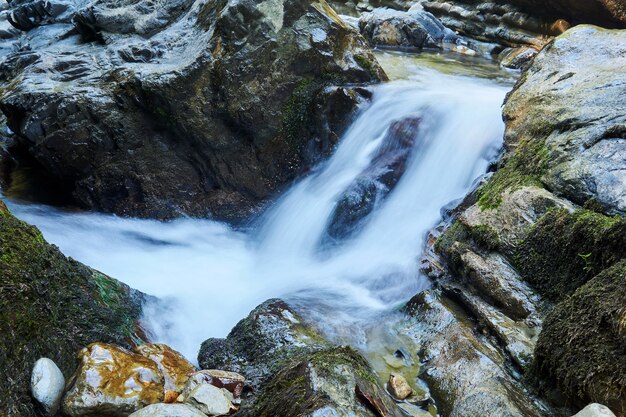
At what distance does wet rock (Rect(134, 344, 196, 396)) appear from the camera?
3611 mm

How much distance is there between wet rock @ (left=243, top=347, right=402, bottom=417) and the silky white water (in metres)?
1.49

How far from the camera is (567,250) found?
395 cm

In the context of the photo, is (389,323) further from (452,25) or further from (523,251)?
(452,25)

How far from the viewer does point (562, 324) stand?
322 cm

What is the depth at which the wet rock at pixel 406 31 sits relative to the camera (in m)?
14.4

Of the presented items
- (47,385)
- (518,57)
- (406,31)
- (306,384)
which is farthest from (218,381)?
(406,31)

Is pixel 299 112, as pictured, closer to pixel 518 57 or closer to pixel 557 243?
pixel 557 243

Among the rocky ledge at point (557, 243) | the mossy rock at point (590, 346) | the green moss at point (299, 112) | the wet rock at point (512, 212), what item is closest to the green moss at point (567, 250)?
the rocky ledge at point (557, 243)

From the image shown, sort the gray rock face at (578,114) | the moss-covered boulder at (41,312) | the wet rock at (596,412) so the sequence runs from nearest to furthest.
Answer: the wet rock at (596,412), the moss-covered boulder at (41,312), the gray rock face at (578,114)

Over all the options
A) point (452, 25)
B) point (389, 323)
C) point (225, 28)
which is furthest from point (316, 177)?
point (452, 25)

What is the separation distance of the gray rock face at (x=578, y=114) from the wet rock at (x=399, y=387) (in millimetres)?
2042

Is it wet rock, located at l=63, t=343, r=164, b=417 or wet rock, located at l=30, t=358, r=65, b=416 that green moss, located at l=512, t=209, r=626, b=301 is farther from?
wet rock, located at l=30, t=358, r=65, b=416

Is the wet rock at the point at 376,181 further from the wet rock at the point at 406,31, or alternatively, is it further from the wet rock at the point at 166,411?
the wet rock at the point at 406,31

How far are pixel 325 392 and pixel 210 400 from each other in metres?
0.91
